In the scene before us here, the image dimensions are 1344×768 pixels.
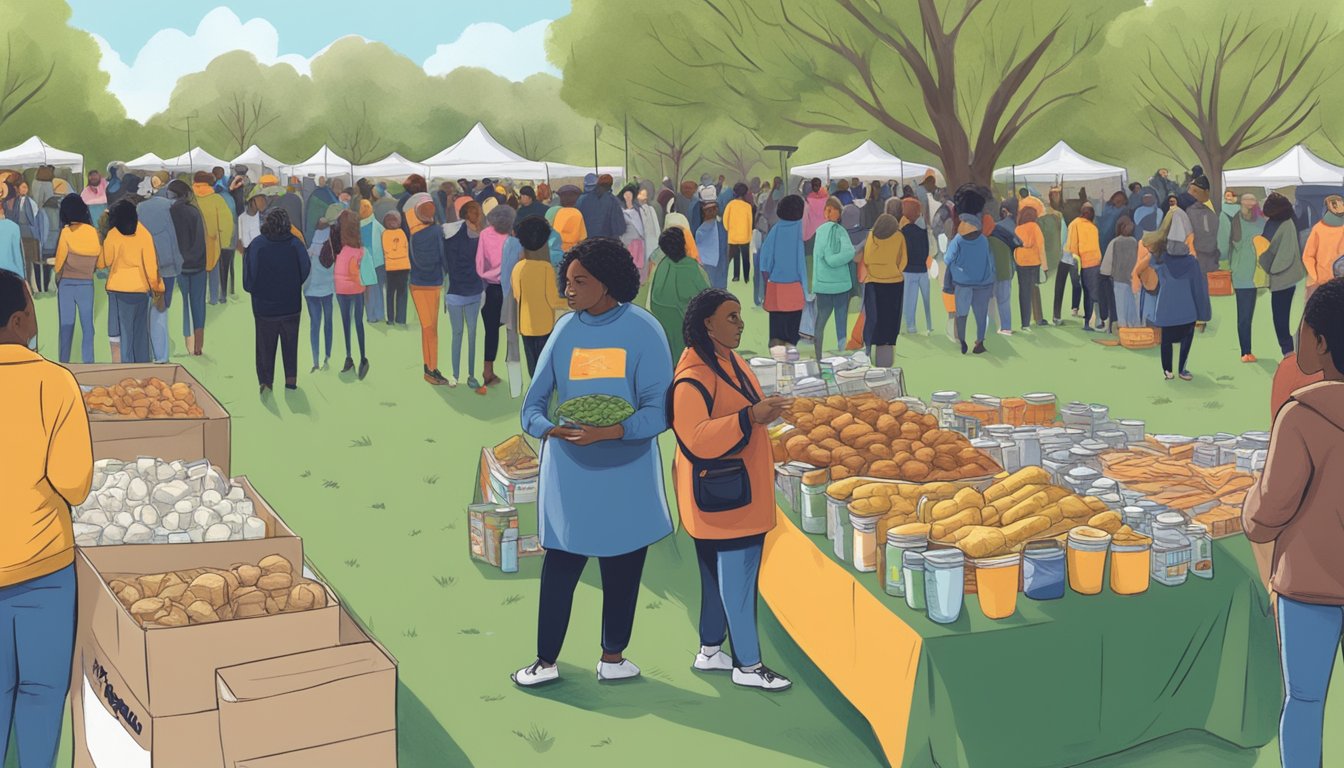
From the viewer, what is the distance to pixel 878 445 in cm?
602

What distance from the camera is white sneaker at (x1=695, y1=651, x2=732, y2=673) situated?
5.59 metres

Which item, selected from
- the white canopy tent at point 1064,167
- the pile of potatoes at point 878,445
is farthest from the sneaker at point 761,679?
the white canopy tent at point 1064,167

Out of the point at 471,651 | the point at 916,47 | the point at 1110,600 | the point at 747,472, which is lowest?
the point at 471,651

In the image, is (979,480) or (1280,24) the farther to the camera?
(1280,24)

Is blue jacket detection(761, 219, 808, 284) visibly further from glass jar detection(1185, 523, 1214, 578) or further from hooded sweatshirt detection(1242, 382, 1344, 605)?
hooded sweatshirt detection(1242, 382, 1344, 605)

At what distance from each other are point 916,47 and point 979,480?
24169 millimetres

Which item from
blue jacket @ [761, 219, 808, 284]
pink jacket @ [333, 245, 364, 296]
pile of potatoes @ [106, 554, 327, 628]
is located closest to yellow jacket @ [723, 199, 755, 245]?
blue jacket @ [761, 219, 808, 284]

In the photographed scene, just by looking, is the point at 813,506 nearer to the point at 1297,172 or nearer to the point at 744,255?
the point at 744,255

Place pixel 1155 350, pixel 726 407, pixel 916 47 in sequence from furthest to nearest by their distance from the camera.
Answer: pixel 916 47 < pixel 1155 350 < pixel 726 407

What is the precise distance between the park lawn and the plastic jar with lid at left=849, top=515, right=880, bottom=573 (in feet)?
1.93

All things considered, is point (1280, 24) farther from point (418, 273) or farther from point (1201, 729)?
point (1201, 729)

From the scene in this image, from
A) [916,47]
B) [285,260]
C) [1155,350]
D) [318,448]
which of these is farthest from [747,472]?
[916,47]

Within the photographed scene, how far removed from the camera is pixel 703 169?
351 ft

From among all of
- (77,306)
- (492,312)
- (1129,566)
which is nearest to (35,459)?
(1129,566)
